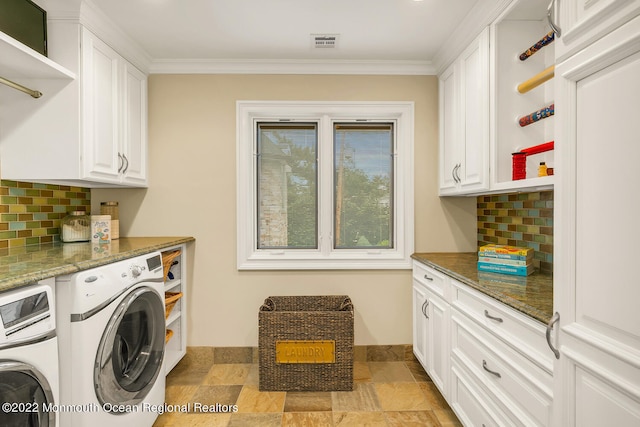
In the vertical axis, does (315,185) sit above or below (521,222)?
above

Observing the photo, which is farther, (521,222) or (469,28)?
(521,222)

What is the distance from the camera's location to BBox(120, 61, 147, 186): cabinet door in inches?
94.4

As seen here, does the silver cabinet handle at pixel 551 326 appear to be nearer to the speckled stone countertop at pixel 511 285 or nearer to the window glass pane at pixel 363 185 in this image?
the speckled stone countertop at pixel 511 285

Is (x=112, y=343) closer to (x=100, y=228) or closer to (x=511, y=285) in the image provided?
(x=100, y=228)

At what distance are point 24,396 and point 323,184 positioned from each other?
6.94 feet

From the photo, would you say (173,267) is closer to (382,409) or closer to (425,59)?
(382,409)

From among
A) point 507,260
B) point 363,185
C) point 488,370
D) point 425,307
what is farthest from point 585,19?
point 363,185

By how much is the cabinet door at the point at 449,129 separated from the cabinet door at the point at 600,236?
142 cm

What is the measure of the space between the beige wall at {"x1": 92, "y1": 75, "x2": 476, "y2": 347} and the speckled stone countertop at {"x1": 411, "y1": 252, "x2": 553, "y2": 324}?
70 cm

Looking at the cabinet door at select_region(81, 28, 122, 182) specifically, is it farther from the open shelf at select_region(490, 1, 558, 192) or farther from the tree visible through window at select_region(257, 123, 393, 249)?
the open shelf at select_region(490, 1, 558, 192)

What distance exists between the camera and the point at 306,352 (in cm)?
230

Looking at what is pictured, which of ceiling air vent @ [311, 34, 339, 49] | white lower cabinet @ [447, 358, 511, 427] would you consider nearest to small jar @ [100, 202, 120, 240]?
ceiling air vent @ [311, 34, 339, 49]

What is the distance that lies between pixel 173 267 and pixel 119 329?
39.1 inches

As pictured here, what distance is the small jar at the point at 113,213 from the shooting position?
8.15ft
